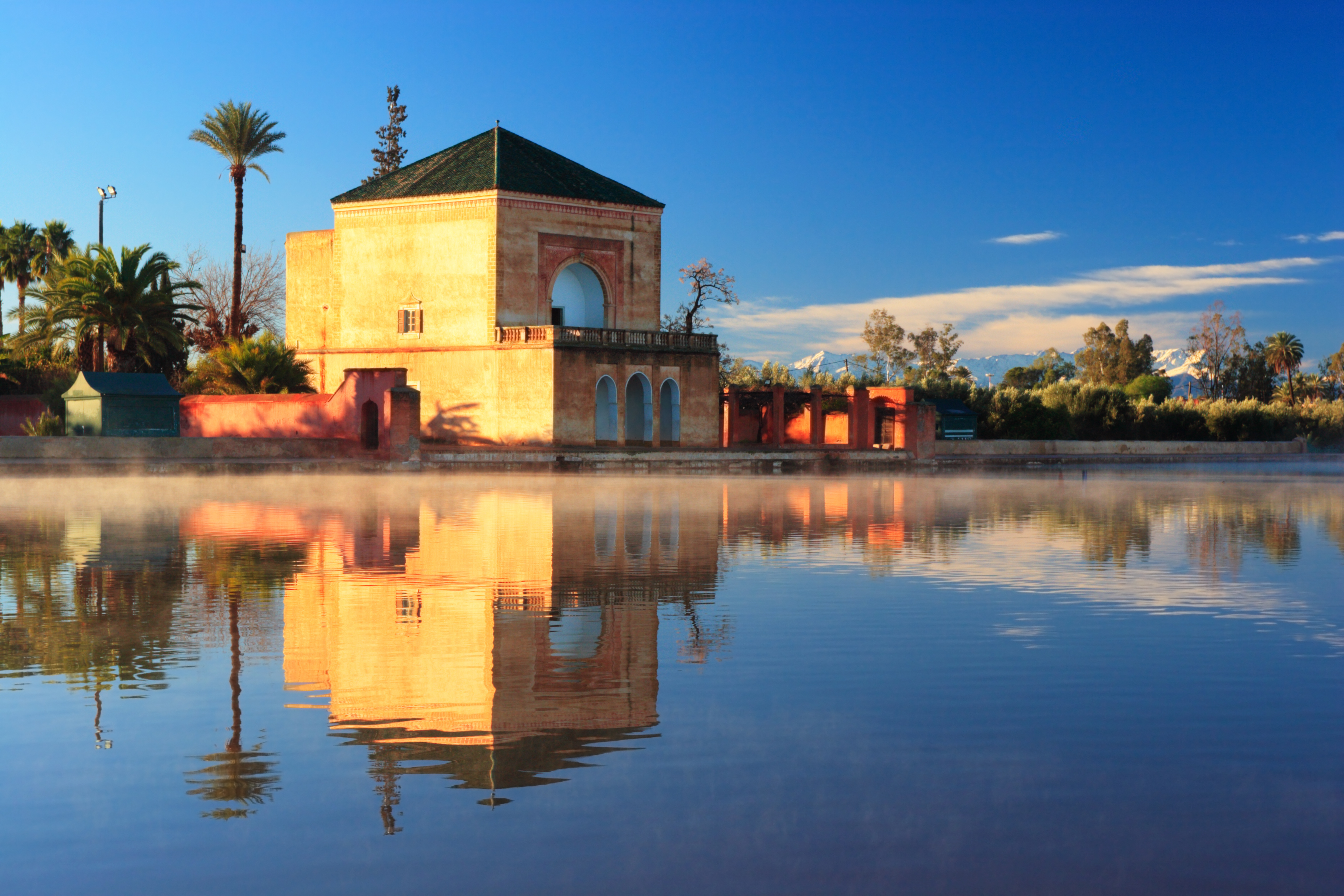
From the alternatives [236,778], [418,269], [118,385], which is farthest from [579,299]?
[236,778]

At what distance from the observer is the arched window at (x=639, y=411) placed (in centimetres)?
4238

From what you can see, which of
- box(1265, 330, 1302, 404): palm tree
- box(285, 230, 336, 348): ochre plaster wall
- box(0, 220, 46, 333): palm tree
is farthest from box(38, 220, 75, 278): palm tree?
box(1265, 330, 1302, 404): palm tree

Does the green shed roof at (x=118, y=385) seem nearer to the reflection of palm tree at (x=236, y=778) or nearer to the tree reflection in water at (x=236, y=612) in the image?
the tree reflection in water at (x=236, y=612)

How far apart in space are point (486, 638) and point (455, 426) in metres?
33.7

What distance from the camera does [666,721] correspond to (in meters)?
5.83

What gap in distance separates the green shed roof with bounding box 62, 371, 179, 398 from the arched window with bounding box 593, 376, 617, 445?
13.0 metres

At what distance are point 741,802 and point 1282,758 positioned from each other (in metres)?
2.28

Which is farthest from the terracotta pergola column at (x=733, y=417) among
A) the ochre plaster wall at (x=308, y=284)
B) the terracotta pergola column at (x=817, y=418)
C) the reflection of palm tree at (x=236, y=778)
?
the reflection of palm tree at (x=236, y=778)

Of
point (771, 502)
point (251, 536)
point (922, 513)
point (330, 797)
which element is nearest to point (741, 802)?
point (330, 797)

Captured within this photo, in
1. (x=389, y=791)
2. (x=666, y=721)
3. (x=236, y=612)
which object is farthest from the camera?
(x=236, y=612)

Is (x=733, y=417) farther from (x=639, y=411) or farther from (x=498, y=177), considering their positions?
(x=498, y=177)

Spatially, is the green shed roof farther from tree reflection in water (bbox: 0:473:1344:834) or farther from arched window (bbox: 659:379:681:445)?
arched window (bbox: 659:379:681:445)

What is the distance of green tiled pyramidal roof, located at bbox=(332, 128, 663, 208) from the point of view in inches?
1634

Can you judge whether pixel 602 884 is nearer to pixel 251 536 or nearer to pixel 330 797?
pixel 330 797
